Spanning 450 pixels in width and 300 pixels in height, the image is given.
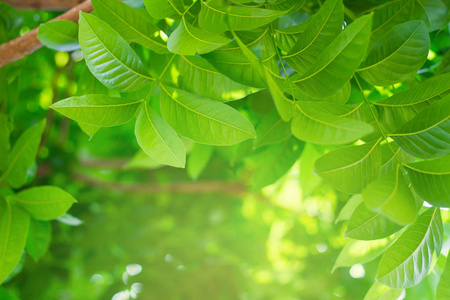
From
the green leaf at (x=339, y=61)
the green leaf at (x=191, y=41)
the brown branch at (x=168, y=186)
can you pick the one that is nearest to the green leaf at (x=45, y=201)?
the green leaf at (x=191, y=41)

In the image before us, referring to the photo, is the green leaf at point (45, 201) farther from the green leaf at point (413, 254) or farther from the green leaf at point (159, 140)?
the green leaf at point (413, 254)

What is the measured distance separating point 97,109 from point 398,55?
381mm

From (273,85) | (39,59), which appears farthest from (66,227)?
(273,85)

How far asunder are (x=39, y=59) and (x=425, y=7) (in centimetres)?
122

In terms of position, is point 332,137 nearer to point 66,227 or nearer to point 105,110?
point 105,110

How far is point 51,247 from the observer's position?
1.63 m

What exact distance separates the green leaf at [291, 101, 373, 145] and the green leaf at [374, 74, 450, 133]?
110 mm

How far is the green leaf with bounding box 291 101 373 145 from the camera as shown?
1.14ft

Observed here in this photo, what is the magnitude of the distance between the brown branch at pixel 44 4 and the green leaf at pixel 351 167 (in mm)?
601

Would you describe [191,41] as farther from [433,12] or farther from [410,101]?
[433,12]

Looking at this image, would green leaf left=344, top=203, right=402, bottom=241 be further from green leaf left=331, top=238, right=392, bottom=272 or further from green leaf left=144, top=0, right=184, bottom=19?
green leaf left=144, top=0, right=184, bottom=19

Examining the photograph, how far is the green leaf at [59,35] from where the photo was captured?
57 centimetres

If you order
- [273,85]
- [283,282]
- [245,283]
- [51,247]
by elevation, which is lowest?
[283,282]

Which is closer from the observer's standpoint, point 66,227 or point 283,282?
point 66,227
